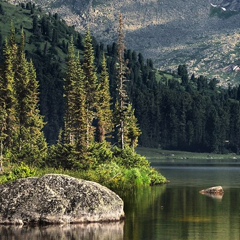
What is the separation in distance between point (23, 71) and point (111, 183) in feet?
126

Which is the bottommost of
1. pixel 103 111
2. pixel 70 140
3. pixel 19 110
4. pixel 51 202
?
pixel 51 202

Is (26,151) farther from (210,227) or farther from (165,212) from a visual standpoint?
(210,227)

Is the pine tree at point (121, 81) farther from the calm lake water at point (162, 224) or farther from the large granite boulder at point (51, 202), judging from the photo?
the large granite boulder at point (51, 202)

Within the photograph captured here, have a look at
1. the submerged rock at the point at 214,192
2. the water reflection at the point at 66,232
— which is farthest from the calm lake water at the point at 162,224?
the submerged rock at the point at 214,192

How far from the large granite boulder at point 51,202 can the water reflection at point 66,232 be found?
84 cm

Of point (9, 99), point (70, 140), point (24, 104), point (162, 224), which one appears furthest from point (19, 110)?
point (162, 224)

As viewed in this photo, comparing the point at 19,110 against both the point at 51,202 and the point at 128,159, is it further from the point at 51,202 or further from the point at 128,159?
the point at 51,202

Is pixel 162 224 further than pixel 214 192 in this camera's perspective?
No

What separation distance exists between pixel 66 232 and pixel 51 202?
3143mm

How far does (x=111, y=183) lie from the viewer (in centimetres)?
8744

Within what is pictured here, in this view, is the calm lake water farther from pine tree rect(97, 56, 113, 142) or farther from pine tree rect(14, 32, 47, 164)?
pine tree rect(97, 56, 113, 142)

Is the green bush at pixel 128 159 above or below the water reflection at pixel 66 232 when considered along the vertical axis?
above

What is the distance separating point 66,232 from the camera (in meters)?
48.1

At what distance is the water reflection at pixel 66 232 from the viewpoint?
152 ft
